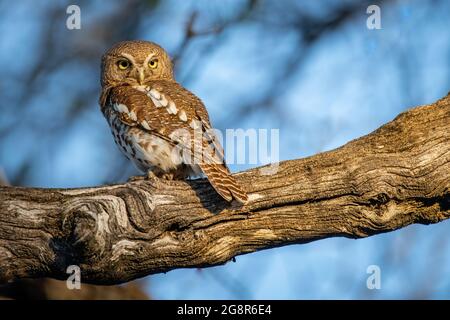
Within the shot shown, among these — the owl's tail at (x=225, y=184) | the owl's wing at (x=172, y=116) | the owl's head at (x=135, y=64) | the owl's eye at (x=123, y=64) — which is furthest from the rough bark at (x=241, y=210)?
the owl's eye at (x=123, y=64)

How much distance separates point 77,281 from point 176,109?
1877mm

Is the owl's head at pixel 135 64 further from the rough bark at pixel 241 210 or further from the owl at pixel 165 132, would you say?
the rough bark at pixel 241 210

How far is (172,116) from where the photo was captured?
22.1 feet

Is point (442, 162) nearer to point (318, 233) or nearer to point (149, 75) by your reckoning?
point (318, 233)

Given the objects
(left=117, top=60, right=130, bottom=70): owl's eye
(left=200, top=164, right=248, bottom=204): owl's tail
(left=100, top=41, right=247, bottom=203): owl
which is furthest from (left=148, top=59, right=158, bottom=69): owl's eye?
(left=200, top=164, right=248, bottom=204): owl's tail

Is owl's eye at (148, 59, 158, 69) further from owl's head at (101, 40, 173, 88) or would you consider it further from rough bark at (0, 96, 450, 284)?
rough bark at (0, 96, 450, 284)

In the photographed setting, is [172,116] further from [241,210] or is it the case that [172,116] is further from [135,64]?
[135,64]

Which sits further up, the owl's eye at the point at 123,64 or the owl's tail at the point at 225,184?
the owl's eye at the point at 123,64

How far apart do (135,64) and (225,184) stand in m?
2.60

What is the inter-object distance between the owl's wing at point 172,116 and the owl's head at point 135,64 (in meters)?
0.49

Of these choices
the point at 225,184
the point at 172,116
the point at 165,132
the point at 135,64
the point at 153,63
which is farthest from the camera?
the point at 153,63

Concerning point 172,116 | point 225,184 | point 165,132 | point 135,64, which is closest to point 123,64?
point 135,64

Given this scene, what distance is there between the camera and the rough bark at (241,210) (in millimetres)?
5586

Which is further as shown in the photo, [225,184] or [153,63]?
[153,63]
